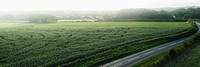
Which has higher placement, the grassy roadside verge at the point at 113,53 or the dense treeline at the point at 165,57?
the dense treeline at the point at 165,57

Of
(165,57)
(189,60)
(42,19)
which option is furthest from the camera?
(42,19)

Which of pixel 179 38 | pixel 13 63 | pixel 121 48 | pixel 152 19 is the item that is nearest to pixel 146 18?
pixel 152 19

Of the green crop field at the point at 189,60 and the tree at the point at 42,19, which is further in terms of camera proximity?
the tree at the point at 42,19

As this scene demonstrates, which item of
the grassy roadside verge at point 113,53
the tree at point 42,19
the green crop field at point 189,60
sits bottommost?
the tree at point 42,19

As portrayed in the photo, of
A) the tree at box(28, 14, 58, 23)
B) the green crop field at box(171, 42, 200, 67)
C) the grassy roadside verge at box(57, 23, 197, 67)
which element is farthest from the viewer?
the tree at box(28, 14, 58, 23)

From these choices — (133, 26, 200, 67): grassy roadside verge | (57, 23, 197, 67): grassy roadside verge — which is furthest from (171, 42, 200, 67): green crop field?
(57, 23, 197, 67): grassy roadside verge

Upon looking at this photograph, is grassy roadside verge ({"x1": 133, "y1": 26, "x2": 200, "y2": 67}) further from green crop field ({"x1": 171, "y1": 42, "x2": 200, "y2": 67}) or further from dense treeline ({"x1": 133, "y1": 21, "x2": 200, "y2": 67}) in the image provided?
green crop field ({"x1": 171, "y1": 42, "x2": 200, "y2": 67})

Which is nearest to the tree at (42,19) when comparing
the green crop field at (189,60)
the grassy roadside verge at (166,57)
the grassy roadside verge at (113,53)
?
the grassy roadside verge at (113,53)

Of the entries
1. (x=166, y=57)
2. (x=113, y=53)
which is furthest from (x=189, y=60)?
(x=113, y=53)

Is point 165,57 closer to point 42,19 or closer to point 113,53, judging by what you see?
point 113,53

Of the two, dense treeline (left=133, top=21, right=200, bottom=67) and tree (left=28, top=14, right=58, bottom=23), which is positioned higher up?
dense treeline (left=133, top=21, right=200, bottom=67)

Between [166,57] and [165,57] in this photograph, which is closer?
[165,57]

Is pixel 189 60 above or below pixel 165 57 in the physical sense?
below

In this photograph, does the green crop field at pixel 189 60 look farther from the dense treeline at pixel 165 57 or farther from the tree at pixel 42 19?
the tree at pixel 42 19
